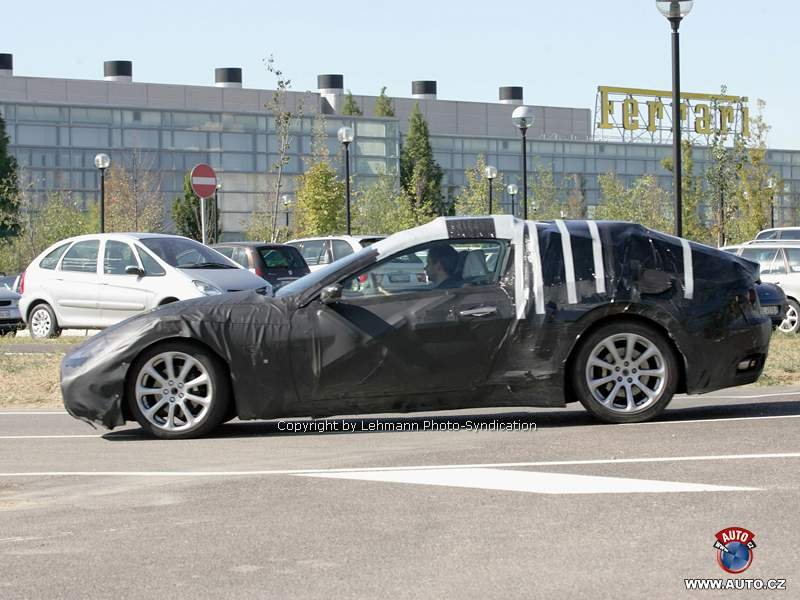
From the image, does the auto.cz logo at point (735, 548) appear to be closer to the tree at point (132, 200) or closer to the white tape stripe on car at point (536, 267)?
the white tape stripe on car at point (536, 267)

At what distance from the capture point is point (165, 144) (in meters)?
78.8

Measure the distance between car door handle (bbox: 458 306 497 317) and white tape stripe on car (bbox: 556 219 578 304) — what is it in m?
0.54

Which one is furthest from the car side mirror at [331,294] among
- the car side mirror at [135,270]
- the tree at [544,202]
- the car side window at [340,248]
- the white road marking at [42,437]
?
the tree at [544,202]

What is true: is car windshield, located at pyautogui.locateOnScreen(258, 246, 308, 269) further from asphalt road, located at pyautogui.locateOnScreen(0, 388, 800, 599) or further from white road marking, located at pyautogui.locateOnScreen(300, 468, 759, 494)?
white road marking, located at pyautogui.locateOnScreen(300, 468, 759, 494)

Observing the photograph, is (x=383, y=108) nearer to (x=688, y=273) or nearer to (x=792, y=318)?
(x=792, y=318)

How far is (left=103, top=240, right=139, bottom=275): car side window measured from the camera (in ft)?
68.5

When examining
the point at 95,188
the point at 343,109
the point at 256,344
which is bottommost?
the point at 256,344

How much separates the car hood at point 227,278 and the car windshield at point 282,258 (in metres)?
4.94

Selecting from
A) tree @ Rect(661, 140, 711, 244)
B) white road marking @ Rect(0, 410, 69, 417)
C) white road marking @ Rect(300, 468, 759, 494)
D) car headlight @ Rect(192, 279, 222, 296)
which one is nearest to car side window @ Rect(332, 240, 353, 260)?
car headlight @ Rect(192, 279, 222, 296)

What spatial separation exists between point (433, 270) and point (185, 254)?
11222 mm

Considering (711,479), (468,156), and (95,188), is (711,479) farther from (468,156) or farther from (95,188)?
(468,156)

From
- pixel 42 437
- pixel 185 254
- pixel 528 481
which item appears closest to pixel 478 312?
pixel 528 481

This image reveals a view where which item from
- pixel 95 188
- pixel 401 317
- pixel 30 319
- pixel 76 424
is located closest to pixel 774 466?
pixel 401 317

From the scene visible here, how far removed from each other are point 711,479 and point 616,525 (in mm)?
1323
